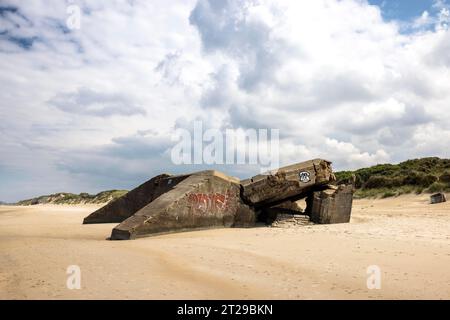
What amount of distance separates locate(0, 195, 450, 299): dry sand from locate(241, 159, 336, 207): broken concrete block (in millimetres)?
2957

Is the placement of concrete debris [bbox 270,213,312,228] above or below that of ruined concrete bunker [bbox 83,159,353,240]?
below

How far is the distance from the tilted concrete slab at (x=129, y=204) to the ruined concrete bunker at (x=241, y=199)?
103mm

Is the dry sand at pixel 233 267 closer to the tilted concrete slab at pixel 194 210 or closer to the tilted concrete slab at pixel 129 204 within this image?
the tilted concrete slab at pixel 194 210

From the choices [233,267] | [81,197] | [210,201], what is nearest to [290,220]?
[210,201]

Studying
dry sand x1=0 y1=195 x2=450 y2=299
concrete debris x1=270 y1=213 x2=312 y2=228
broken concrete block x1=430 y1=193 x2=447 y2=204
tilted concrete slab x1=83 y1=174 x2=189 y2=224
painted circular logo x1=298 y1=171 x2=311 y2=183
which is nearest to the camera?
dry sand x1=0 y1=195 x2=450 y2=299

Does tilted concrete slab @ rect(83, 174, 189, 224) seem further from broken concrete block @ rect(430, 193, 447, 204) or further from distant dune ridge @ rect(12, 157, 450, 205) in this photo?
A: broken concrete block @ rect(430, 193, 447, 204)

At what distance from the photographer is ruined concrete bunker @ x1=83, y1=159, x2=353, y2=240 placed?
27.9ft

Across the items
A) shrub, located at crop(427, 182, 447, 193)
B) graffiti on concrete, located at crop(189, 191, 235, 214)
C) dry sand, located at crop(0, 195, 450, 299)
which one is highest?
shrub, located at crop(427, 182, 447, 193)

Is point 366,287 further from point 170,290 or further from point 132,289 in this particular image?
point 132,289

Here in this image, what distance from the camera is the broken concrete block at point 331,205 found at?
10.4 meters

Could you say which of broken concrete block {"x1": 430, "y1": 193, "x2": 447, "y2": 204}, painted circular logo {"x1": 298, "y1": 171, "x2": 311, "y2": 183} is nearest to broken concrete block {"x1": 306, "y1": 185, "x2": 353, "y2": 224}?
painted circular logo {"x1": 298, "y1": 171, "x2": 311, "y2": 183}

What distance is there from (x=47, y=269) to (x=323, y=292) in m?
2.93

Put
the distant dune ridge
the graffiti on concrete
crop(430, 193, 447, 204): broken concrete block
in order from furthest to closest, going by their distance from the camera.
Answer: the distant dune ridge, crop(430, 193, 447, 204): broken concrete block, the graffiti on concrete

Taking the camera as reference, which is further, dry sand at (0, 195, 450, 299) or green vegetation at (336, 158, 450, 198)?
green vegetation at (336, 158, 450, 198)
